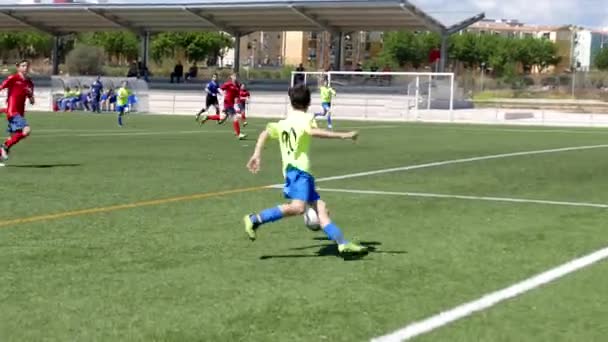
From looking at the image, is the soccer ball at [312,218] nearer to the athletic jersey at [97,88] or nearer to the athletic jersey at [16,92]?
the athletic jersey at [16,92]

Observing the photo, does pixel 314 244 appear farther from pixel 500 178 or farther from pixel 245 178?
pixel 500 178

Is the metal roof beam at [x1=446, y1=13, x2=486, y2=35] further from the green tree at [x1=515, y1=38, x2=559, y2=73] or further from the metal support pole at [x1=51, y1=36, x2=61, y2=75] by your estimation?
the green tree at [x1=515, y1=38, x2=559, y2=73]

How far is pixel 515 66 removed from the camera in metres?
136

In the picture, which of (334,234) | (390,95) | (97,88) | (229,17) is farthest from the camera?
(229,17)

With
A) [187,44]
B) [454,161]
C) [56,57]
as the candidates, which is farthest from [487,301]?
[187,44]

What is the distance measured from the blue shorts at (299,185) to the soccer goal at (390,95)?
3962 centimetres

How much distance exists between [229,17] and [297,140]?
2113 inches

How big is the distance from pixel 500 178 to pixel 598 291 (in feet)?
28.8

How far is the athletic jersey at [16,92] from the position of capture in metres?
16.6

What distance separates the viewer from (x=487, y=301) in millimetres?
6609

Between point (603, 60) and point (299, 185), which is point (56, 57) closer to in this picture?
point (299, 185)

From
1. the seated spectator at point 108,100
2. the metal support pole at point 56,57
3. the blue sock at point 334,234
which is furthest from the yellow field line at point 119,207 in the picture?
the metal support pole at point 56,57

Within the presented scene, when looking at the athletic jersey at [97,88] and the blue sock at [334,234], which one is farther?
the athletic jersey at [97,88]

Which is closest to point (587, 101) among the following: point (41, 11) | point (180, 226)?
point (41, 11)
